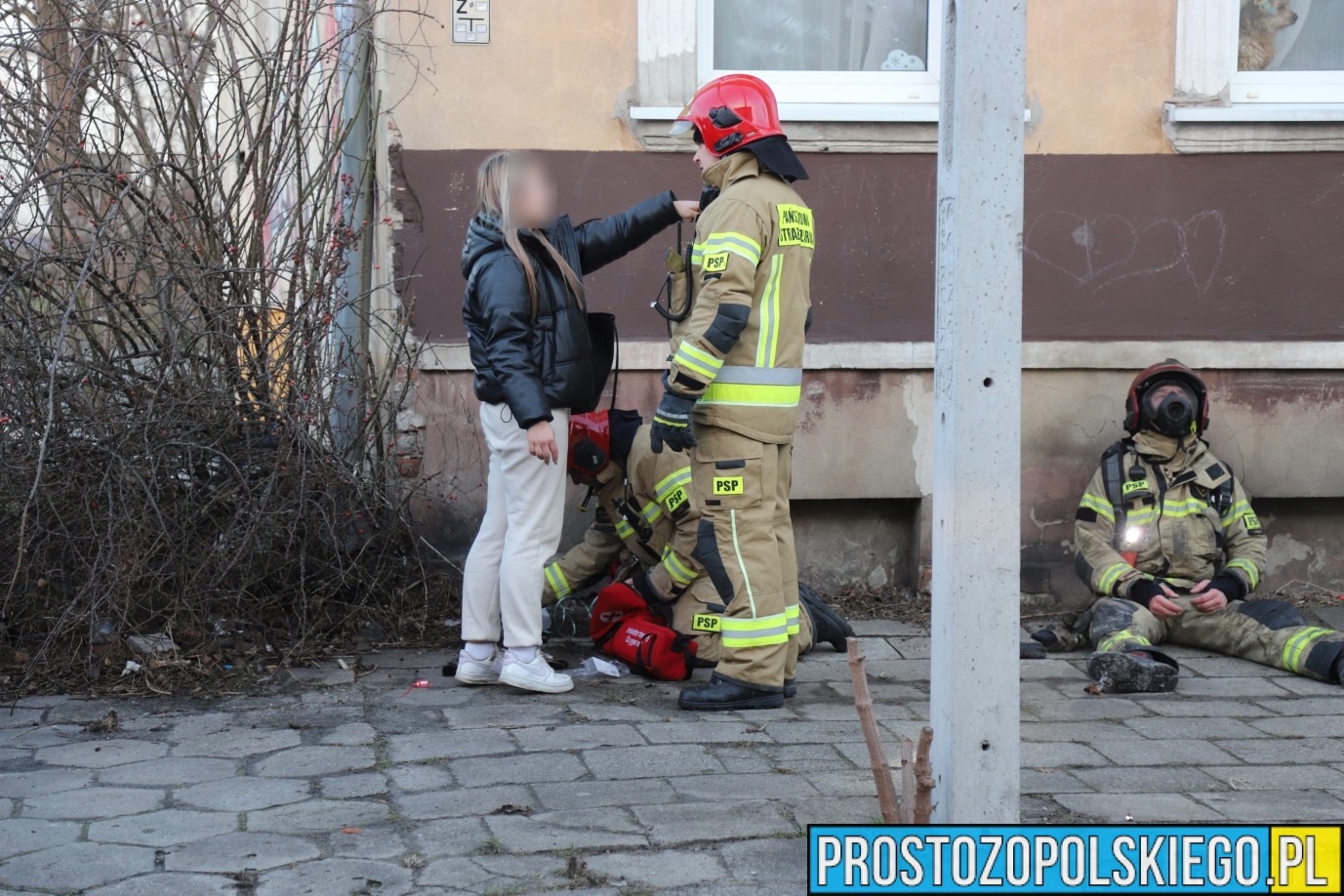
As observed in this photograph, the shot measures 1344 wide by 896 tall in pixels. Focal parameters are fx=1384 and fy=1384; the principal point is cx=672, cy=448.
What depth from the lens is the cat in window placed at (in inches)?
258

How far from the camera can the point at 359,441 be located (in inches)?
227

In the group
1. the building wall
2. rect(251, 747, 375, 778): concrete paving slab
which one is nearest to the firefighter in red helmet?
rect(251, 747, 375, 778): concrete paving slab

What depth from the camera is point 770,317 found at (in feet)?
15.6

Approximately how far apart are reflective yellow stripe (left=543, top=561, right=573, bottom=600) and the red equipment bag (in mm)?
150

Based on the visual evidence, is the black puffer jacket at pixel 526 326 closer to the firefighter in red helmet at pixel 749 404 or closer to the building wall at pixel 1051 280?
the firefighter in red helmet at pixel 749 404

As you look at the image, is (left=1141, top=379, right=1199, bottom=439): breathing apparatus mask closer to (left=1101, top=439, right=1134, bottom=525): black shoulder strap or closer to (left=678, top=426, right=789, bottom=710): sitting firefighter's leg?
(left=1101, top=439, right=1134, bottom=525): black shoulder strap

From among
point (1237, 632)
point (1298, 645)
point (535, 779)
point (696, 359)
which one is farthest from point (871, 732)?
point (1237, 632)

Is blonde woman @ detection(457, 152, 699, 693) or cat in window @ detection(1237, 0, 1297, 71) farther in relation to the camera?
cat in window @ detection(1237, 0, 1297, 71)

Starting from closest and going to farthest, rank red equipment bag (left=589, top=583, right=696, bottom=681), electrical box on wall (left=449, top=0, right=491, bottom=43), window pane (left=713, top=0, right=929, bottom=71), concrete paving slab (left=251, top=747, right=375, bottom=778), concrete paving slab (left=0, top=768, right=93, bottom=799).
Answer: concrete paving slab (left=0, top=768, right=93, bottom=799), concrete paving slab (left=251, top=747, right=375, bottom=778), red equipment bag (left=589, top=583, right=696, bottom=681), electrical box on wall (left=449, top=0, right=491, bottom=43), window pane (left=713, top=0, right=929, bottom=71)

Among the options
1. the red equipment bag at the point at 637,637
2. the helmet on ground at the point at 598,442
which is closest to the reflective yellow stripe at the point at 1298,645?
the red equipment bag at the point at 637,637

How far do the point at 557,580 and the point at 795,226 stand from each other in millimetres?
1802

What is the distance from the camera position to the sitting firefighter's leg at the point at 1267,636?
5270 mm

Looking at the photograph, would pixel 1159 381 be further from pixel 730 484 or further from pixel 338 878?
pixel 338 878

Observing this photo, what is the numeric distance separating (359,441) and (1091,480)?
3.23 m
